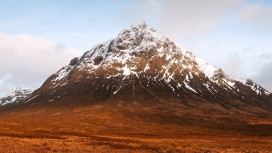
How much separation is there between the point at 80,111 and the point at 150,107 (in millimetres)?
49888

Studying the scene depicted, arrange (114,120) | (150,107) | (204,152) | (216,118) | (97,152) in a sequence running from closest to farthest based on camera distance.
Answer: (97,152) < (204,152) < (114,120) < (216,118) < (150,107)

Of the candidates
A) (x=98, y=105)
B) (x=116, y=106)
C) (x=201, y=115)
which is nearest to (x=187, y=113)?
(x=201, y=115)

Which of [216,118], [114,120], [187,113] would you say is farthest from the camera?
[187,113]

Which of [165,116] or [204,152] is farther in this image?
[165,116]

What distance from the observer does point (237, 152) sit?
131 ft

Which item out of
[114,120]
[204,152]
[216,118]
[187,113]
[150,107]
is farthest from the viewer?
[150,107]

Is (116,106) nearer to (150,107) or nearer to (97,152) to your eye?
(150,107)

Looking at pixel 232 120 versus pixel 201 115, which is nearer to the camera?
pixel 232 120

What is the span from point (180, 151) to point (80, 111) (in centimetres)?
14849

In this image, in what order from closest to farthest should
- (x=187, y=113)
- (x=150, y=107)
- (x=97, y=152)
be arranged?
1. (x=97, y=152)
2. (x=187, y=113)
3. (x=150, y=107)

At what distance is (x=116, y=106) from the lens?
195 metres

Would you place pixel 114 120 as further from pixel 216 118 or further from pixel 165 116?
pixel 216 118

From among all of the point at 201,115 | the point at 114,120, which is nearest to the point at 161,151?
the point at 114,120

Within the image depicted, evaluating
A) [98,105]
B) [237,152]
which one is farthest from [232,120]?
[237,152]
